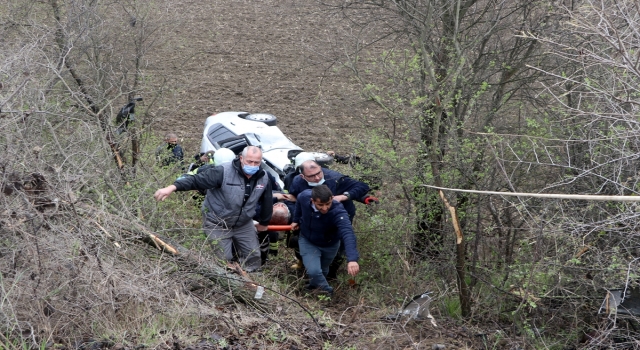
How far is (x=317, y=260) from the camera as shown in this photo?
765 cm

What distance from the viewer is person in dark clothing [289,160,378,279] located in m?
7.89

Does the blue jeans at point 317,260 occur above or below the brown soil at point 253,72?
above

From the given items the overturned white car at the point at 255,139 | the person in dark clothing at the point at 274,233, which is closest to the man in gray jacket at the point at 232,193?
the person in dark clothing at the point at 274,233

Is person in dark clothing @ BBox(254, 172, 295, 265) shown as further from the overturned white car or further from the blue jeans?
the overturned white car

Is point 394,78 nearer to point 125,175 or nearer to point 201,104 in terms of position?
point 125,175

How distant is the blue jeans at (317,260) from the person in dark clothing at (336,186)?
0.31 metres

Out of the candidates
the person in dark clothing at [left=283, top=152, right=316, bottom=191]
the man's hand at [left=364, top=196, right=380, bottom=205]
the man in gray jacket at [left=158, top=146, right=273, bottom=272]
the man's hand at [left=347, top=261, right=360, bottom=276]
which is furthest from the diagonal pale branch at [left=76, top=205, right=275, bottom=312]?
→ the person in dark clothing at [left=283, top=152, right=316, bottom=191]

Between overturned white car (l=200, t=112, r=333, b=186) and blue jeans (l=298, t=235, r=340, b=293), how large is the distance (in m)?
1.89

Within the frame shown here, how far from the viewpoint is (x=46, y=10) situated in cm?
1043

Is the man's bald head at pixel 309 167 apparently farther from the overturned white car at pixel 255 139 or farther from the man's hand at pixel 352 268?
the overturned white car at pixel 255 139

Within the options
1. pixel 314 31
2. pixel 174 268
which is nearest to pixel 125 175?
pixel 174 268

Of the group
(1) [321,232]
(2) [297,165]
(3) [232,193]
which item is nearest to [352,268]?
(1) [321,232]

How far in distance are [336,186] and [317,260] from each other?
3.05 feet

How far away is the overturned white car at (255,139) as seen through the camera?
10.3m
